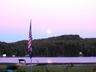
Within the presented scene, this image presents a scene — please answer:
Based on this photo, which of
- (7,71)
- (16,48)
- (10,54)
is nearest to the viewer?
(7,71)

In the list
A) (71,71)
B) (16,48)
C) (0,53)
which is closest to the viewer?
(71,71)

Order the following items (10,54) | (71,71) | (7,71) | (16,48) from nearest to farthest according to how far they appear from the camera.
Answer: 1. (7,71)
2. (71,71)
3. (10,54)
4. (16,48)

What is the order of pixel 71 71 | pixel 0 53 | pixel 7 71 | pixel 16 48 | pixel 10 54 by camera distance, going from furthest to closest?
pixel 16 48 → pixel 10 54 → pixel 0 53 → pixel 71 71 → pixel 7 71

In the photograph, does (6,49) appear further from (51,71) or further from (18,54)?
(51,71)

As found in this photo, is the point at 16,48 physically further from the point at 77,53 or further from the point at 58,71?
the point at 58,71

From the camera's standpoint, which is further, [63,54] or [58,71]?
[63,54]

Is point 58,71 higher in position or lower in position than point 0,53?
higher

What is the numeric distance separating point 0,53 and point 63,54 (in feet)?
130

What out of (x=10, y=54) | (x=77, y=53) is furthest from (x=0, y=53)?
(x=77, y=53)

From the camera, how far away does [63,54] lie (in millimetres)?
199000

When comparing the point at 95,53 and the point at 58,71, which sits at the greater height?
the point at 58,71

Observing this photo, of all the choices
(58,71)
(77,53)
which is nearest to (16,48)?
(77,53)

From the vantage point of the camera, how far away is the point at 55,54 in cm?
19988

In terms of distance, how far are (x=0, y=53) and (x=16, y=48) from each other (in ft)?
92.8
